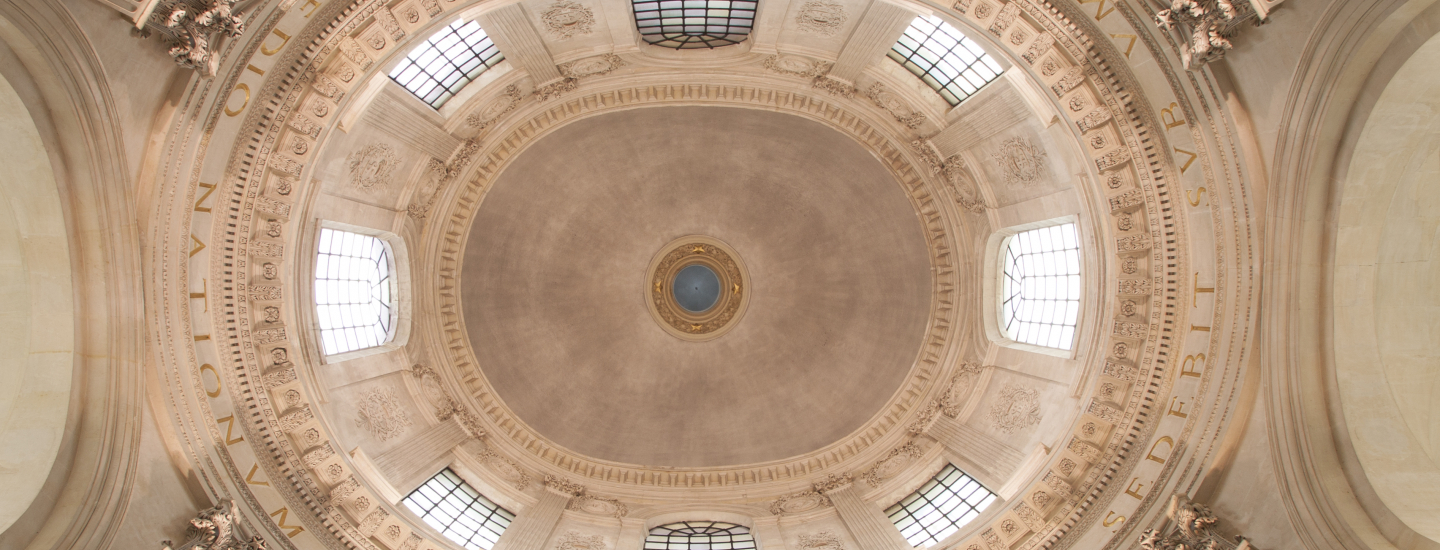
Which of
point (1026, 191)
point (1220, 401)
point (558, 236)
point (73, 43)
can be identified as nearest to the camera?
point (73, 43)

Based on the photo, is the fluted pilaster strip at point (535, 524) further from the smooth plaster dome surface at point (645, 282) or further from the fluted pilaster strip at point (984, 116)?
the fluted pilaster strip at point (984, 116)

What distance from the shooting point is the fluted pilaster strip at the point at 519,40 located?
17562 mm

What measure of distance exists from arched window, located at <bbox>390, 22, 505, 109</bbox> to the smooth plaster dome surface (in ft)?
13.3

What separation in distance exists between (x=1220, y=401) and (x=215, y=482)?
2091cm

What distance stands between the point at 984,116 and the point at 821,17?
198 inches

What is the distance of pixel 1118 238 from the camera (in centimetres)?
1594

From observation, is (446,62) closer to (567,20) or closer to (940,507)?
(567,20)

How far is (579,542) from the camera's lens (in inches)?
809

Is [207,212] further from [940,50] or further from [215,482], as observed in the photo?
[940,50]

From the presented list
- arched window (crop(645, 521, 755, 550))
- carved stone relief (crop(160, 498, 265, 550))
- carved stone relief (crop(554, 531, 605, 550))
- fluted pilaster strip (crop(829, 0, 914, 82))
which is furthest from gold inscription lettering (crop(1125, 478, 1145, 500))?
carved stone relief (crop(160, 498, 265, 550))

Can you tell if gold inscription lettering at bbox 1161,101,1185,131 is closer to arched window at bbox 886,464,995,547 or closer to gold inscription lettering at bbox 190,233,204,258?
arched window at bbox 886,464,995,547

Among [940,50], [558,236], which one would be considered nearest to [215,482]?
[558,236]

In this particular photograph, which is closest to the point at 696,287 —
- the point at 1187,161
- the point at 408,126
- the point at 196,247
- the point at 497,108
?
the point at 497,108

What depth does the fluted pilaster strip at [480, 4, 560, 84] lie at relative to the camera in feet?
57.6
